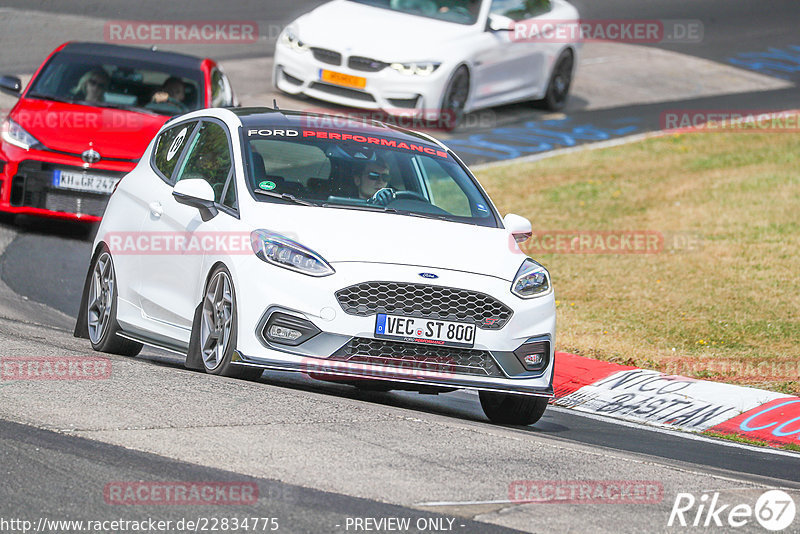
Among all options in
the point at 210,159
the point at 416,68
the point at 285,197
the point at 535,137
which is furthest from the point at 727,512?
the point at 535,137

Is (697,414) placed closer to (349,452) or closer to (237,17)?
(349,452)

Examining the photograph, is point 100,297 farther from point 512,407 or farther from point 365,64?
point 365,64

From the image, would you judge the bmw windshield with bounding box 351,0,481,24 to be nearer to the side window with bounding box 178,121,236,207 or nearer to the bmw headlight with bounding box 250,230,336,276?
the side window with bounding box 178,121,236,207

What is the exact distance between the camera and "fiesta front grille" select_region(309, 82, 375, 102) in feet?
63.7

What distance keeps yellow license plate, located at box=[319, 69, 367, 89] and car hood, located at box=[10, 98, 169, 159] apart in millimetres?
5079

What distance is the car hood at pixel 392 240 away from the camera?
8109 mm

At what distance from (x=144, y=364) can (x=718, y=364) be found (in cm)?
481

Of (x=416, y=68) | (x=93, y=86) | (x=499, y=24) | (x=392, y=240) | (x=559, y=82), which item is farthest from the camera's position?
(x=559, y=82)

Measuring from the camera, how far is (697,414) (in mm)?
10164

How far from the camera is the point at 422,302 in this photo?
8047mm

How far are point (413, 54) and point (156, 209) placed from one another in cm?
1037

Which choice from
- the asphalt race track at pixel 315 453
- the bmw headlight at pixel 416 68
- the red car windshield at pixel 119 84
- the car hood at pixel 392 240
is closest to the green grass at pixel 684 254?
the bmw headlight at pixel 416 68

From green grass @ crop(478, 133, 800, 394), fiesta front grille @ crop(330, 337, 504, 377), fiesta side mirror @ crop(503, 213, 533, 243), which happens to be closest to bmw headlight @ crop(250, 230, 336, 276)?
fiesta front grille @ crop(330, 337, 504, 377)

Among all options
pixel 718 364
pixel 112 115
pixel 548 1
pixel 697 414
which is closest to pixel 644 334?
pixel 718 364
